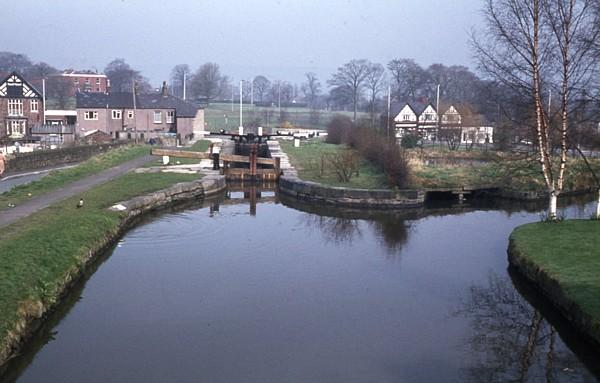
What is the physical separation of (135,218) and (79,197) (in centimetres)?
203

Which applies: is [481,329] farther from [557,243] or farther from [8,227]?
[8,227]

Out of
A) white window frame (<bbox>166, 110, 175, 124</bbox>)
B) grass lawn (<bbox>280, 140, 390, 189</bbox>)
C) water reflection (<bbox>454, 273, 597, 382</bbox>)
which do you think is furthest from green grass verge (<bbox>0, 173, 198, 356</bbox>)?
white window frame (<bbox>166, 110, 175, 124</bbox>)

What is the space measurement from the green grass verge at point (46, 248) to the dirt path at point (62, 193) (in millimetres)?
411

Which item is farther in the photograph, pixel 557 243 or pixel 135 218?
pixel 135 218

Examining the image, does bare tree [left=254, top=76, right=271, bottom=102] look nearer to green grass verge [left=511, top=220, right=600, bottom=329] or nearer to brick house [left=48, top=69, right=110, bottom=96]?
brick house [left=48, top=69, right=110, bottom=96]

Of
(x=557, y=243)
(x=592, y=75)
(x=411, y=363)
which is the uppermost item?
(x=592, y=75)

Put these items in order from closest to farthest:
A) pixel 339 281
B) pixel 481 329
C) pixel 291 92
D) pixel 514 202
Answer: pixel 481 329, pixel 339 281, pixel 514 202, pixel 291 92

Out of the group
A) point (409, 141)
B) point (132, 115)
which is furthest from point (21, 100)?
point (409, 141)

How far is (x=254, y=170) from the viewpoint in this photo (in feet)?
102

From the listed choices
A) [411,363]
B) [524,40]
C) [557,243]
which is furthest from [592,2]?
[411,363]

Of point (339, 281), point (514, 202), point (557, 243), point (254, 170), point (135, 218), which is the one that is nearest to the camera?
point (339, 281)

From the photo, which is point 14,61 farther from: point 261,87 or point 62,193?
point 62,193

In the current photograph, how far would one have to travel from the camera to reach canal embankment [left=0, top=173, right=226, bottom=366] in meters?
10.6

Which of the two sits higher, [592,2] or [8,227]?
[592,2]
